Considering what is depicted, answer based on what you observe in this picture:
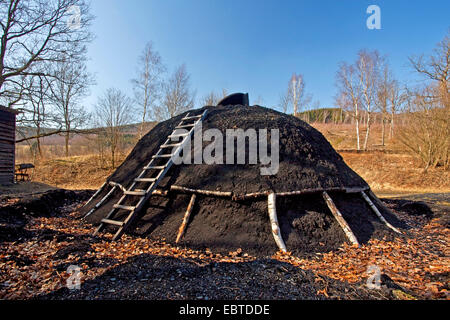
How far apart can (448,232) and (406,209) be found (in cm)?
272

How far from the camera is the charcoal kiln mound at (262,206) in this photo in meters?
4.10

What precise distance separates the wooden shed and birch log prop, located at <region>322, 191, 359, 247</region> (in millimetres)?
17280

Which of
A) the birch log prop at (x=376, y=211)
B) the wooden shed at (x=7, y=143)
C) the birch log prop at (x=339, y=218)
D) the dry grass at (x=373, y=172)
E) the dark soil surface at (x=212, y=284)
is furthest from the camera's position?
the dry grass at (x=373, y=172)

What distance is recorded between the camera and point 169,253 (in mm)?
3766

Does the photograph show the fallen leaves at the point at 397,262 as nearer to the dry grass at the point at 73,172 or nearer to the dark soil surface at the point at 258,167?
the dark soil surface at the point at 258,167

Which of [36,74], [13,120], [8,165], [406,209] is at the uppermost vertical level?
[36,74]

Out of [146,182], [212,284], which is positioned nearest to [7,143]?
[146,182]

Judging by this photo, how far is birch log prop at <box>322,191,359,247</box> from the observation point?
4205mm

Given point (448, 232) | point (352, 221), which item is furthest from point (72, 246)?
point (448, 232)

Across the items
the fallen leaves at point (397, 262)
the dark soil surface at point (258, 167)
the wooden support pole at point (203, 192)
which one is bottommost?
the fallen leaves at point (397, 262)

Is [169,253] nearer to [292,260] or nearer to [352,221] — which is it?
[292,260]

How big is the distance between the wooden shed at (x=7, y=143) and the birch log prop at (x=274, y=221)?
16.3m

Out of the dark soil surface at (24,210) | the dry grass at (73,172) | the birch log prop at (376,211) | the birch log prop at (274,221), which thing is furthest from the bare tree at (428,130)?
the dry grass at (73,172)

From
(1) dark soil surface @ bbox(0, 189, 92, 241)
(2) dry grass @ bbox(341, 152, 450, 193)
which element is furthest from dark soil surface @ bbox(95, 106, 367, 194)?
(2) dry grass @ bbox(341, 152, 450, 193)
